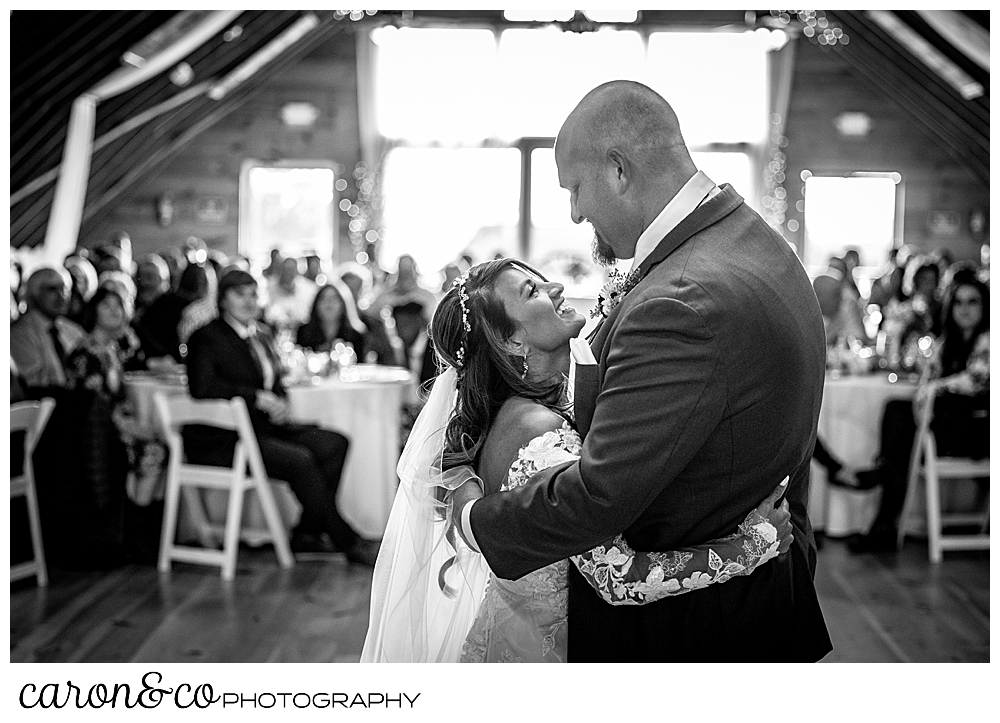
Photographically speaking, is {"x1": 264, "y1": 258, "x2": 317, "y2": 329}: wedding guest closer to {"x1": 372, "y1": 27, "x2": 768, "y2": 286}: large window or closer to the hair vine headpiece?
{"x1": 372, "y1": 27, "x2": 768, "y2": 286}: large window

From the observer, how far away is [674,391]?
154 centimetres

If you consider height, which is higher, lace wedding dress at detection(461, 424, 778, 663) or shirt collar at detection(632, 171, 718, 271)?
shirt collar at detection(632, 171, 718, 271)

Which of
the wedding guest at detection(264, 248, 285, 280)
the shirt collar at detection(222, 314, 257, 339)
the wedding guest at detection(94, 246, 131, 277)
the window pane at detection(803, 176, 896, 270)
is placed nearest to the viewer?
the shirt collar at detection(222, 314, 257, 339)

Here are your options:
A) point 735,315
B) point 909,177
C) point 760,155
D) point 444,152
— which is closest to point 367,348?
point 735,315

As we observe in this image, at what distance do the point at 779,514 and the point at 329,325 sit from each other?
4319mm

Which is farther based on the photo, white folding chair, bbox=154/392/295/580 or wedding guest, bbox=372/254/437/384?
wedding guest, bbox=372/254/437/384

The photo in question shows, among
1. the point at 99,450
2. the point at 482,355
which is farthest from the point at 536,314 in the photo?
the point at 99,450

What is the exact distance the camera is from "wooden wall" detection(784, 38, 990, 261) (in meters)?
11.8

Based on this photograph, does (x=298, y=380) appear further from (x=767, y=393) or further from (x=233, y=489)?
(x=767, y=393)

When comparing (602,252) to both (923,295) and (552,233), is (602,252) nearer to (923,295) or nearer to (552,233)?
(923,295)

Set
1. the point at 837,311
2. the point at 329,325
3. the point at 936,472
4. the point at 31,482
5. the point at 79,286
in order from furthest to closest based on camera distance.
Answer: the point at 79,286, the point at 329,325, the point at 837,311, the point at 936,472, the point at 31,482

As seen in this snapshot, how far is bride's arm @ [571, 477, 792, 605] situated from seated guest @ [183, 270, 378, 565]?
9.69 feet

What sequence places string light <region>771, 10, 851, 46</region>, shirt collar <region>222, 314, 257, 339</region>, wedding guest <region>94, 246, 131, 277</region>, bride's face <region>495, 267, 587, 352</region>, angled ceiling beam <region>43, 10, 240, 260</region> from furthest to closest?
string light <region>771, 10, 851, 46</region>
angled ceiling beam <region>43, 10, 240, 260</region>
wedding guest <region>94, 246, 131, 277</region>
shirt collar <region>222, 314, 257, 339</region>
bride's face <region>495, 267, 587, 352</region>

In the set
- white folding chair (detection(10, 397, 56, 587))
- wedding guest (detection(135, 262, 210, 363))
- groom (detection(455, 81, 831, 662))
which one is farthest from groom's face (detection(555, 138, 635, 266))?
wedding guest (detection(135, 262, 210, 363))
